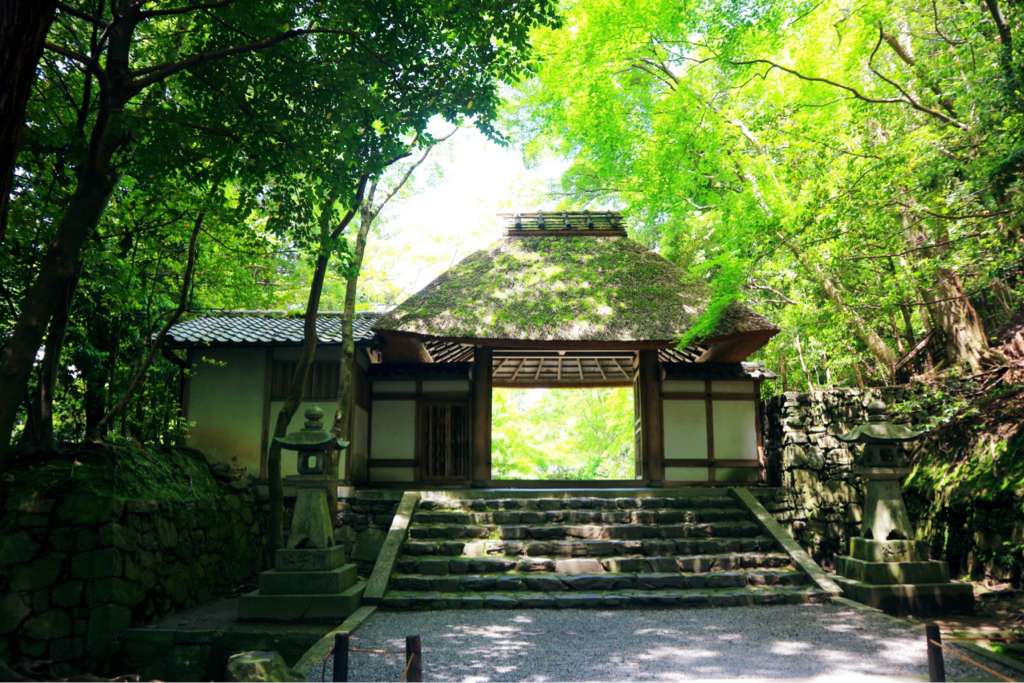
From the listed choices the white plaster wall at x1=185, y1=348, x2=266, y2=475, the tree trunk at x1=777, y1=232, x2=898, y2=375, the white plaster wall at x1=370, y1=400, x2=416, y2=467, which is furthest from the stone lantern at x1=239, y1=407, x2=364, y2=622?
the tree trunk at x1=777, y1=232, x2=898, y2=375

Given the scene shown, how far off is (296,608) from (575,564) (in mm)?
3243

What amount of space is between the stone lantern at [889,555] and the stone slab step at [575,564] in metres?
1.16

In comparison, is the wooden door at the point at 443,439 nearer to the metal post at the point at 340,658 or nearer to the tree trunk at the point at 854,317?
the tree trunk at the point at 854,317

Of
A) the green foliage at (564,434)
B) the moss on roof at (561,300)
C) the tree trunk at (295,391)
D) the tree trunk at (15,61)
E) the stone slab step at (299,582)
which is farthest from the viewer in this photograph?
the green foliage at (564,434)

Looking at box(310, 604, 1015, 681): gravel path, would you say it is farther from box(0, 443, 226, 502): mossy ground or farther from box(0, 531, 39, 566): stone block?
box(0, 531, 39, 566): stone block

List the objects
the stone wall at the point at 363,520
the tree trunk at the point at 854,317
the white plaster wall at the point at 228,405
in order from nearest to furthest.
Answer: the stone wall at the point at 363,520
the white plaster wall at the point at 228,405
the tree trunk at the point at 854,317

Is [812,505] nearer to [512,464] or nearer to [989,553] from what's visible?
[989,553]

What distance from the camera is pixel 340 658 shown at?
3.13m

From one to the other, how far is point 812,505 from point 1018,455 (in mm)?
3102

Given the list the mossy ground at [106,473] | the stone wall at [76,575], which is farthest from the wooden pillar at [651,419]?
the stone wall at [76,575]

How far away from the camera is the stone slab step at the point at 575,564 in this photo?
7809 mm

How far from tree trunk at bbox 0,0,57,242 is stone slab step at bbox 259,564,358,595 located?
4659 mm

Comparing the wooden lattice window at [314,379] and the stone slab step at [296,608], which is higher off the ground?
the wooden lattice window at [314,379]

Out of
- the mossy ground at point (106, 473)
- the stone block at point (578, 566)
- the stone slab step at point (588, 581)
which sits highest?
the mossy ground at point (106, 473)
